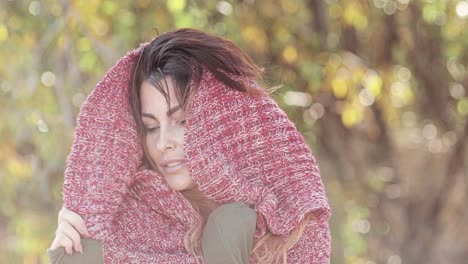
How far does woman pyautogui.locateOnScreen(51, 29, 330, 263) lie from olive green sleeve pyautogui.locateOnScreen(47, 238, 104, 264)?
0.03m

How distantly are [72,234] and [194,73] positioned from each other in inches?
17.2

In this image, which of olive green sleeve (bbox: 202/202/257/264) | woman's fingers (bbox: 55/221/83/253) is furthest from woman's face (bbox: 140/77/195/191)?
woman's fingers (bbox: 55/221/83/253)

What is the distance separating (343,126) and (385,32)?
1.78 ft

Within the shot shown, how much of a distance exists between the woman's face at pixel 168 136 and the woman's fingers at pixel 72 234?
9.3 inches

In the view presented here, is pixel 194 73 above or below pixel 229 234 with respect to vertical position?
above

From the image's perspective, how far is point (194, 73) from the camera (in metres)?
2.10

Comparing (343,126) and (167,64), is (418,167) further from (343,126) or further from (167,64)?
(167,64)

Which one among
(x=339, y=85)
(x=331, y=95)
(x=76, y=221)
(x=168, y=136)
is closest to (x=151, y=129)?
(x=168, y=136)

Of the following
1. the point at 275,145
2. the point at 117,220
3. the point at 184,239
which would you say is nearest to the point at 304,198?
the point at 275,145

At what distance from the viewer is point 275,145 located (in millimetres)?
2104

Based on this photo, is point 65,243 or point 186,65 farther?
point 186,65

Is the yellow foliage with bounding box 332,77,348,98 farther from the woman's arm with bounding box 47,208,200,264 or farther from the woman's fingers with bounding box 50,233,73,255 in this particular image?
the woman's fingers with bounding box 50,233,73,255

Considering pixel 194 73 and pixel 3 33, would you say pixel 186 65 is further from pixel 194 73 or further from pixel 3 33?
pixel 3 33

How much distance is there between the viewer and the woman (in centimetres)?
204
